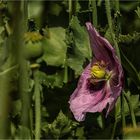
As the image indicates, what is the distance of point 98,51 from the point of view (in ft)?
2.75

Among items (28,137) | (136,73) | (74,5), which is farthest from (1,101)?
(74,5)

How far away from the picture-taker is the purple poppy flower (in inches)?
30.1

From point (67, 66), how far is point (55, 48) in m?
0.08

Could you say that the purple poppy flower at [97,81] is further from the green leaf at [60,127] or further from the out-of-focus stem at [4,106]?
the out-of-focus stem at [4,106]

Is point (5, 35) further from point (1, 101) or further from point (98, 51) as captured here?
point (1, 101)

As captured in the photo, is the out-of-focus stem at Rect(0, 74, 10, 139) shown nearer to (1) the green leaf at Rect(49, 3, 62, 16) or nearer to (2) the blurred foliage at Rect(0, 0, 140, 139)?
(2) the blurred foliage at Rect(0, 0, 140, 139)

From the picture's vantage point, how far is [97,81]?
83 centimetres

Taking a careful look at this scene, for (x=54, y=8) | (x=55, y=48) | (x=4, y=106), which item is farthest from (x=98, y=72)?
(x=4, y=106)

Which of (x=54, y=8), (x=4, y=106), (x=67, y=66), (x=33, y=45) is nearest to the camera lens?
(x=4, y=106)

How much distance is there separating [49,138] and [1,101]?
64 centimetres

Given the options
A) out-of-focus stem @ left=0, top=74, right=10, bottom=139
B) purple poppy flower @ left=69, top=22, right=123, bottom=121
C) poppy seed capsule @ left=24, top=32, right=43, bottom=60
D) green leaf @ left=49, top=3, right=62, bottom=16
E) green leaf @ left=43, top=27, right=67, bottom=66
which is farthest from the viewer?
green leaf @ left=49, top=3, right=62, bottom=16

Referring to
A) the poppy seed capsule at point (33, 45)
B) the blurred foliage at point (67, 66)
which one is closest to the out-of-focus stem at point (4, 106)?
the poppy seed capsule at point (33, 45)

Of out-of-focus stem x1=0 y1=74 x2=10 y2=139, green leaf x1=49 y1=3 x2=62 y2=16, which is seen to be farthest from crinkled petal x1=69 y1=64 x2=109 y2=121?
out-of-focus stem x1=0 y1=74 x2=10 y2=139

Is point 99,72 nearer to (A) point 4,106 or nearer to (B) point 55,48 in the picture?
(B) point 55,48
